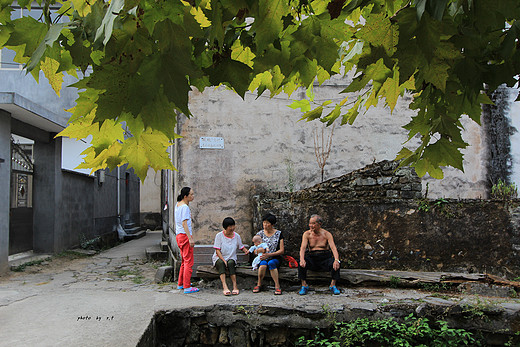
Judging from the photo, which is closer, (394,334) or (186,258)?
(394,334)

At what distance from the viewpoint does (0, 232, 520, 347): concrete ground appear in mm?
3537

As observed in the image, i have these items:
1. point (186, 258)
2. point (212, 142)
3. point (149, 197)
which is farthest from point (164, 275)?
point (149, 197)

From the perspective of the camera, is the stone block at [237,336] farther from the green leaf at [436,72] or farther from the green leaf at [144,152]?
the green leaf at [436,72]

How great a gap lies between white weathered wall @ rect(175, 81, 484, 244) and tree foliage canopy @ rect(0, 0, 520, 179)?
4.52m

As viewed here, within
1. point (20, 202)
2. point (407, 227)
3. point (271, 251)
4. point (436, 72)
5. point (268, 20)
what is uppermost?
point (268, 20)

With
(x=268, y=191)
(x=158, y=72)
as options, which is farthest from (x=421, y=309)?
(x=158, y=72)

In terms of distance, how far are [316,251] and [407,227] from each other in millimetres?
1436

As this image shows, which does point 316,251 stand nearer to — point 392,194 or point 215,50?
point 392,194

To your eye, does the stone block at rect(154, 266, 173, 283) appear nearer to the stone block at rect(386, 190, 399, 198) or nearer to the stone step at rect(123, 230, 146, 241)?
the stone block at rect(386, 190, 399, 198)

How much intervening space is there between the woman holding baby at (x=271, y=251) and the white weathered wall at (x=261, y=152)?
0.71 meters

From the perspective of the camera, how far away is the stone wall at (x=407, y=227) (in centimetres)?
566

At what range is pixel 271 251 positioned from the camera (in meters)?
5.55

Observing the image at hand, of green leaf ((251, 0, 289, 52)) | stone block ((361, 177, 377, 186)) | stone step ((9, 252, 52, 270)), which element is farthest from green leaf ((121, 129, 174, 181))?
stone step ((9, 252, 52, 270))

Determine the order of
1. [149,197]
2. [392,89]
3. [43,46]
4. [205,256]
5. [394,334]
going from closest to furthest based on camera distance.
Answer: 1. [43,46]
2. [392,89]
3. [394,334]
4. [205,256]
5. [149,197]
